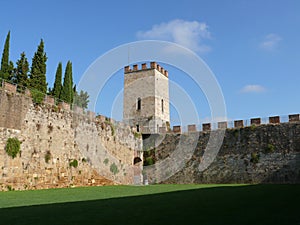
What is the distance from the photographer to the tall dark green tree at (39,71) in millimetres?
22234

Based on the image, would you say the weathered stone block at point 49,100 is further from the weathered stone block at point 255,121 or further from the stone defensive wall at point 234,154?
the weathered stone block at point 255,121

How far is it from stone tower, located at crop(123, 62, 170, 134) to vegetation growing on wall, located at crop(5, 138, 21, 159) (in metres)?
16.5

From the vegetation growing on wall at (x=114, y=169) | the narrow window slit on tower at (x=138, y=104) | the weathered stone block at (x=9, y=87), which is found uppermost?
the narrow window slit on tower at (x=138, y=104)

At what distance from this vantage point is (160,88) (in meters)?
31.6

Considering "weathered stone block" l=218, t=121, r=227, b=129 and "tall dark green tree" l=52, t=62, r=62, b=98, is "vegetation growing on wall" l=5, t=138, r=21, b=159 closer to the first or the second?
"tall dark green tree" l=52, t=62, r=62, b=98

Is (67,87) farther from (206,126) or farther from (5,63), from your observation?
(206,126)

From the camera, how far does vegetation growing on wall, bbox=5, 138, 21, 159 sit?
515 inches

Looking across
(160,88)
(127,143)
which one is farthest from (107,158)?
(160,88)

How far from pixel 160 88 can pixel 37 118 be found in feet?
59.5

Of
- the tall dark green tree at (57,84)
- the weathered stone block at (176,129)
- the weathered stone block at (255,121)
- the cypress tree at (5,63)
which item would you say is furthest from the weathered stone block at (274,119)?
the cypress tree at (5,63)

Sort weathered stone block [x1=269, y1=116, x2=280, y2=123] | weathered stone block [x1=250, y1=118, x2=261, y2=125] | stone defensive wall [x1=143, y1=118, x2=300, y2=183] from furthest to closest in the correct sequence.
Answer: weathered stone block [x1=250, y1=118, x2=261, y2=125] < weathered stone block [x1=269, y1=116, x2=280, y2=123] < stone defensive wall [x1=143, y1=118, x2=300, y2=183]

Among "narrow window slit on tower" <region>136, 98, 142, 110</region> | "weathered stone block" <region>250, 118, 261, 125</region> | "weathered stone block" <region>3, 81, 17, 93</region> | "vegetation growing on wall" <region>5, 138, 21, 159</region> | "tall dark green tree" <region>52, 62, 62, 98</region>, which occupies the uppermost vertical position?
"tall dark green tree" <region>52, 62, 62, 98</region>

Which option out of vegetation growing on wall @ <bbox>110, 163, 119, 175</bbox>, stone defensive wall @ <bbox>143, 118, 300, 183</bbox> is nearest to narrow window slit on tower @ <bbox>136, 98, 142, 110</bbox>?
stone defensive wall @ <bbox>143, 118, 300, 183</bbox>

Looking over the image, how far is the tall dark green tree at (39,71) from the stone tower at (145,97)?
9668mm
